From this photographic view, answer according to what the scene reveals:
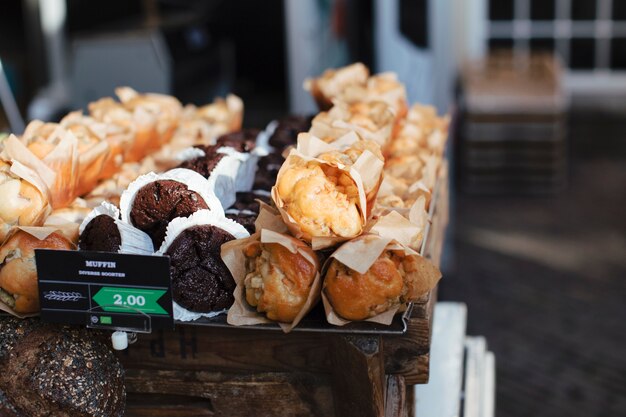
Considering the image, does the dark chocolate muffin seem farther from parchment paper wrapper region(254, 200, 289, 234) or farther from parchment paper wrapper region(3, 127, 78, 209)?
parchment paper wrapper region(254, 200, 289, 234)

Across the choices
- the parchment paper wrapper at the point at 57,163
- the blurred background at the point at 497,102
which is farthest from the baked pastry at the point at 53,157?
the blurred background at the point at 497,102

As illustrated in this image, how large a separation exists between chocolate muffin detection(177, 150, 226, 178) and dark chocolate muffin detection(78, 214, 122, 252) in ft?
0.86

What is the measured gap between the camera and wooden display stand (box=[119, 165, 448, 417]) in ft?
6.02

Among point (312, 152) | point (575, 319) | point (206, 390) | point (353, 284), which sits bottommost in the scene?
point (575, 319)

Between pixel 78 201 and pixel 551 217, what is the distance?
177 inches

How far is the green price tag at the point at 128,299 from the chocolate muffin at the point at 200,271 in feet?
0.17

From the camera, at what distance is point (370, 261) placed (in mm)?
1698

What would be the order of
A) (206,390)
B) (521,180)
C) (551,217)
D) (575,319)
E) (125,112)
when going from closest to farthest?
(206,390) → (125,112) → (575,319) → (551,217) → (521,180)

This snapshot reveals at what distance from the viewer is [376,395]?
1.82m

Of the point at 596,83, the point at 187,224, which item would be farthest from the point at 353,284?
the point at 596,83

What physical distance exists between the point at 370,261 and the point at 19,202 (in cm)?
81

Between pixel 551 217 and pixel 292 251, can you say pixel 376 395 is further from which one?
pixel 551 217

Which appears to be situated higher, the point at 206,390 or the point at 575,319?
the point at 206,390

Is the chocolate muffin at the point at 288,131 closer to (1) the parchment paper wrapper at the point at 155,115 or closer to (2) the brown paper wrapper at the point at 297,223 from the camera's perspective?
(1) the parchment paper wrapper at the point at 155,115
